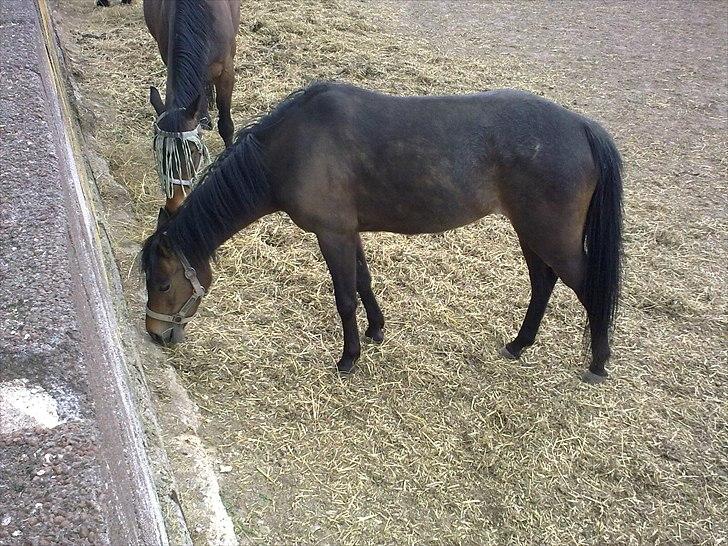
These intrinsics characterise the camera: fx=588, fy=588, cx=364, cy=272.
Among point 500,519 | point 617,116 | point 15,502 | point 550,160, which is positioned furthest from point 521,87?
point 15,502

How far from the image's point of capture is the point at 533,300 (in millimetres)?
3242

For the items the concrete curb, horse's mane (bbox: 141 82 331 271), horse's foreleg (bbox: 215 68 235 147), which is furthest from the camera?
horse's foreleg (bbox: 215 68 235 147)

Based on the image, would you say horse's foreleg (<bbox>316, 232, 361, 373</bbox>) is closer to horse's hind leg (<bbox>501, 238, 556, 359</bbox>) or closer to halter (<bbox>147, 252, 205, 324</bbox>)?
halter (<bbox>147, 252, 205, 324</bbox>)

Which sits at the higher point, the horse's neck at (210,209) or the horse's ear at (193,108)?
the horse's ear at (193,108)

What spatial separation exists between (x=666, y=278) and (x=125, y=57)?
231 inches

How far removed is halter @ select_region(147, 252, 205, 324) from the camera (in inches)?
114

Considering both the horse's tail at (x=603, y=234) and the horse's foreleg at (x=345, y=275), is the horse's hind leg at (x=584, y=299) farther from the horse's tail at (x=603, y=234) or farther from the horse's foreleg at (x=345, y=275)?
the horse's foreleg at (x=345, y=275)

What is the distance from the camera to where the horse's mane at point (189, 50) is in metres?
3.85

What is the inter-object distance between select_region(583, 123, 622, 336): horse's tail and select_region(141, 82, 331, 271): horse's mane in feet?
4.35

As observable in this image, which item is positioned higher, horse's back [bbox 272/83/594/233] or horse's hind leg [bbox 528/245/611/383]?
horse's back [bbox 272/83/594/233]

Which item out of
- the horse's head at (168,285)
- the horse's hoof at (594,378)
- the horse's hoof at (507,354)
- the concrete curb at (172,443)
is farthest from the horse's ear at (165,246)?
the horse's hoof at (594,378)

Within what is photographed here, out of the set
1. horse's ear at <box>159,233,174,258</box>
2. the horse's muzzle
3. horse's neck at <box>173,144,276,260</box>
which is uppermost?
horse's neck at <box>173,144,276,260</box>

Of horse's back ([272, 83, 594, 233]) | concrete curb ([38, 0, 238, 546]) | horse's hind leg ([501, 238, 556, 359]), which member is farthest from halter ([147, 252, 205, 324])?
horse's hind leg ([501, 238, 556, 359])

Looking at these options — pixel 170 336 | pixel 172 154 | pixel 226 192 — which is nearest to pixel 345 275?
pixel 226 192
